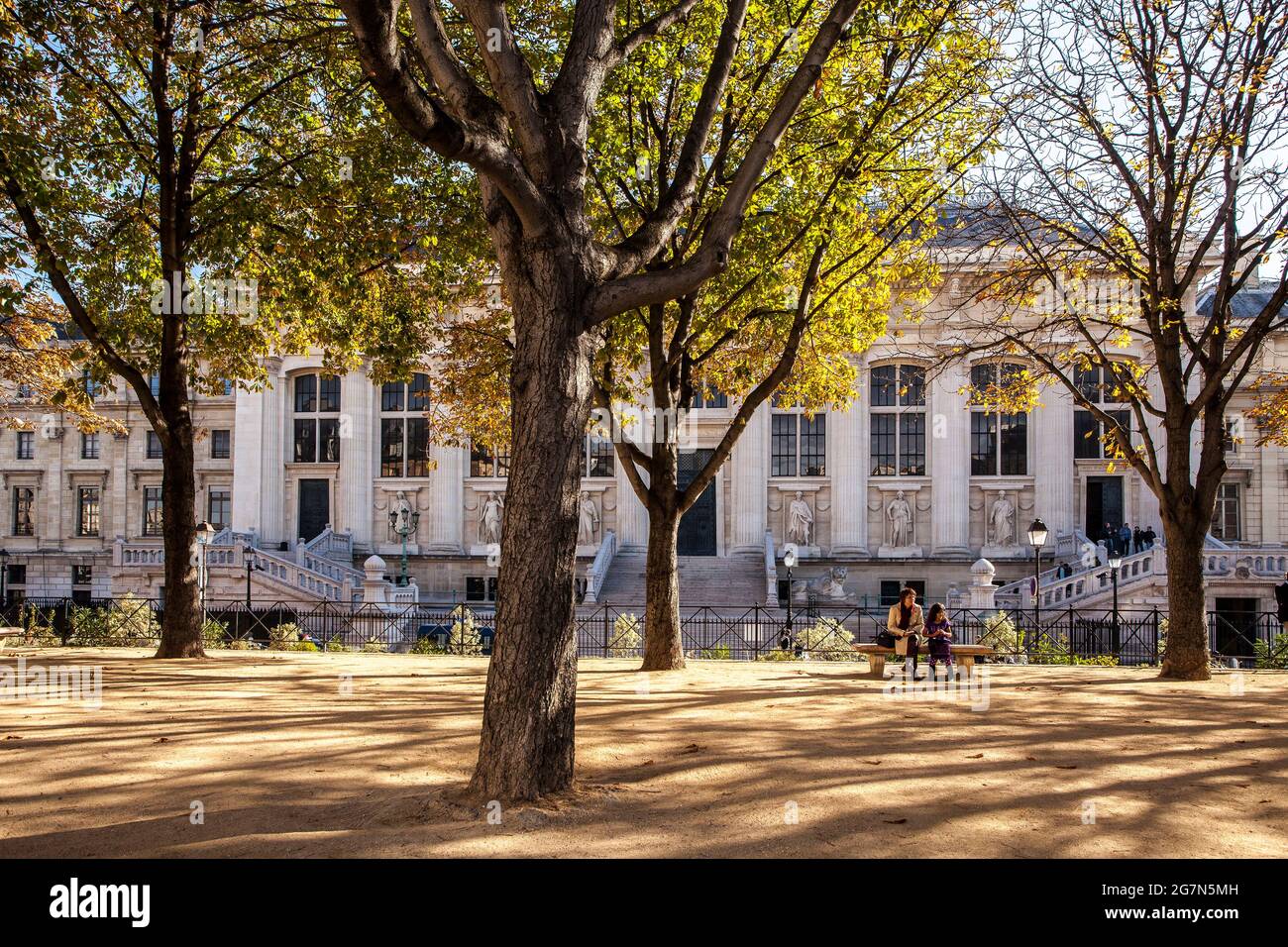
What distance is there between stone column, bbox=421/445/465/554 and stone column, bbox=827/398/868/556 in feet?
51.0

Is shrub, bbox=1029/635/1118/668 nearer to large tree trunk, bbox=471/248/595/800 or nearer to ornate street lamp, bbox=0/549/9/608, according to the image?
large tree trunk, bbox=471/248/595/800

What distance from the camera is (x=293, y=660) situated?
725 inches

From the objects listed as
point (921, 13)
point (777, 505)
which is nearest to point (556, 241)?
point (921, 13)

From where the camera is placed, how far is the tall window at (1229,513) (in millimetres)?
41406

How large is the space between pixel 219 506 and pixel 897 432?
1215 inches

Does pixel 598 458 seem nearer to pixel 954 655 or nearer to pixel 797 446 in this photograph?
pixel 797 446

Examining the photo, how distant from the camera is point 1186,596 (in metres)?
16.1

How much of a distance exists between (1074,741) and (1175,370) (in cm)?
885

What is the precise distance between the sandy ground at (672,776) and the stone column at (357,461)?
31343 millimetres

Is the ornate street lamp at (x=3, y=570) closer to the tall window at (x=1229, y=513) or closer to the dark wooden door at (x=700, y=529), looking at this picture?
the dark wooden door at (x=700, y=529)

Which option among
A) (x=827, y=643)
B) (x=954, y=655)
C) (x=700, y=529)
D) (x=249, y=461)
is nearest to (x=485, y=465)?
(x=700, y=529)

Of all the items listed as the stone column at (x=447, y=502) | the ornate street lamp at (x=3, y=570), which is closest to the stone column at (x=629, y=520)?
the stone column at (x=447, y=502)

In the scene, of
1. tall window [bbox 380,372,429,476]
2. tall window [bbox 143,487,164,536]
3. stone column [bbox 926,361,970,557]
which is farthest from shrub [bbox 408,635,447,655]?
tall window [bbox 143,487,164,536]
